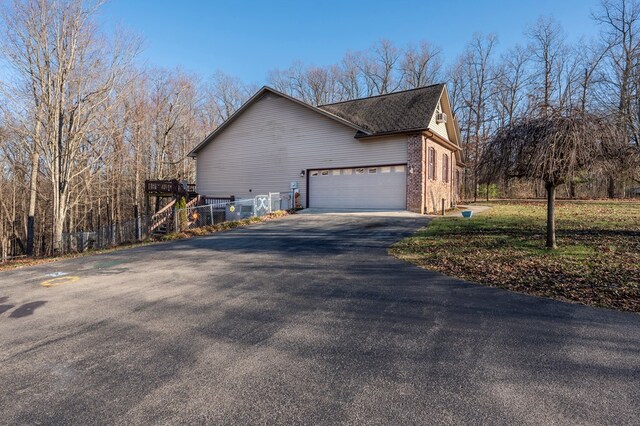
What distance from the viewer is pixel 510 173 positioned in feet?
24.1

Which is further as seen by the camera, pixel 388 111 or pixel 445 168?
pixel 445 168

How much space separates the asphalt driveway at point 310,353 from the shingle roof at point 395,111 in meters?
12.0

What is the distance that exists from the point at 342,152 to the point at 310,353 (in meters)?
15.5

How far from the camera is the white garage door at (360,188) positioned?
16.7m

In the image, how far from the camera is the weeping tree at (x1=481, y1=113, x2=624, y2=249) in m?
6.41

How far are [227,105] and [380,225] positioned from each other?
33.9 meters

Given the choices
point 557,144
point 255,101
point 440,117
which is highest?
point 255,101

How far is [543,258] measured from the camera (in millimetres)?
6812

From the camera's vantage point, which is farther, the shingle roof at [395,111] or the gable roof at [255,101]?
the gable roof at [255,101]

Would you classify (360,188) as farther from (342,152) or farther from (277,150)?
(277,150)

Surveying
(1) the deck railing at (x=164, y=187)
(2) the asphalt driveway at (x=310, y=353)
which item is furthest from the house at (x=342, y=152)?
(2) the asphalt driveway at (x=310, y=353)

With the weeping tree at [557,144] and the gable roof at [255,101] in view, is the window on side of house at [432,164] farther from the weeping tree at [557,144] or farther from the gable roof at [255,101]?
the weeping tree at [557,144]

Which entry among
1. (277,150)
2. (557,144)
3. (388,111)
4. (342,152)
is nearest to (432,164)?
(388,111)

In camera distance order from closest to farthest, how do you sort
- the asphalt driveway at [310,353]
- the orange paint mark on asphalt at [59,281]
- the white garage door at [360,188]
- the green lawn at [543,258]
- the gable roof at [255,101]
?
the asphalt driveway at [310,353] → the green lawn at [543,258] → the orange paint mark on asphalt at [59,281] → the white garage door at [360,188] → the gable roof at [255,101]
